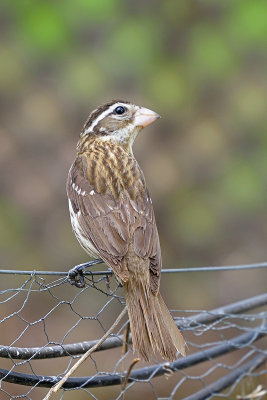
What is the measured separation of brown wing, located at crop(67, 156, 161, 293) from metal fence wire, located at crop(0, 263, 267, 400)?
0.08 m

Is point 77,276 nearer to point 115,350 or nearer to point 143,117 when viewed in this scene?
point 143,117

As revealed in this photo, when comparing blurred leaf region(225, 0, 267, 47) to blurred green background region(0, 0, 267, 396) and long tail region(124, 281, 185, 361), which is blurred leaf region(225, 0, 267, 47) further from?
long tail region(124, 281, 185, 361)

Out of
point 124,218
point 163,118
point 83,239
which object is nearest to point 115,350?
point 163,118

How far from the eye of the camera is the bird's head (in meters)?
3.74

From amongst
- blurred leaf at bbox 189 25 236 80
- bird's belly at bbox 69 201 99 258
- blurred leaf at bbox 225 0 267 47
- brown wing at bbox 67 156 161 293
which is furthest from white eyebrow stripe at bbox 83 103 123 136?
blurred leaf at bbox 225 0 267 47

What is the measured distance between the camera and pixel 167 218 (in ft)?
17.7

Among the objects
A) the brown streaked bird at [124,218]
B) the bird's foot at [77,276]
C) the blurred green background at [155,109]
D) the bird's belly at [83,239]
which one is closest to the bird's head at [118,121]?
the brown streaked bird at [124,218]

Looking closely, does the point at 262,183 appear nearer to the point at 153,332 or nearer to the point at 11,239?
the point at 11,239

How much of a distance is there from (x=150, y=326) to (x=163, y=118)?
2656 mm

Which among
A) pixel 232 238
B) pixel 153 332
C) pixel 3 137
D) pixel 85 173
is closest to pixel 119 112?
pixel 85 173

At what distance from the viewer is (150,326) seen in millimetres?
2879

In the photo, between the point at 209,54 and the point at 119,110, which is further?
the point at 209,54

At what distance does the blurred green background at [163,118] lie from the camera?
5.20 meters

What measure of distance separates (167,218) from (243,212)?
1.53 ft
